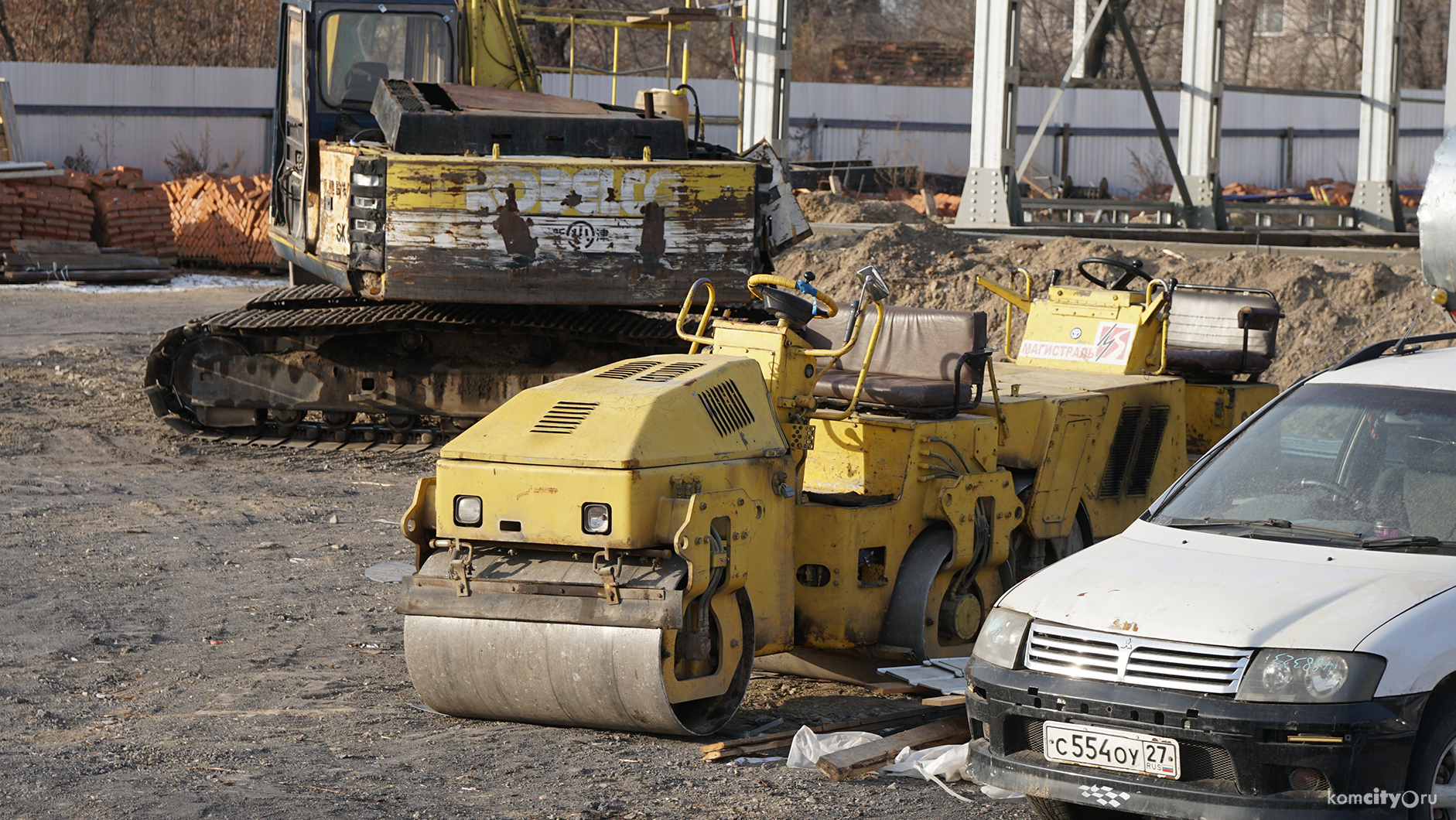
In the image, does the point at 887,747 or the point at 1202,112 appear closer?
the point at 887,747

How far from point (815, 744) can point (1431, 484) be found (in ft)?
6.84

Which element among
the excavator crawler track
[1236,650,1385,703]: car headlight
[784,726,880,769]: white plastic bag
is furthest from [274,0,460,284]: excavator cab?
[1236,650,1385,703]: car headlight

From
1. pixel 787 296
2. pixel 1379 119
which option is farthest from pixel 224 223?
pixel 787 296

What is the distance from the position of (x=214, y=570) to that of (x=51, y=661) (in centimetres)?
163

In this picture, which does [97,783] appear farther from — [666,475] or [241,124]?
[241,124]

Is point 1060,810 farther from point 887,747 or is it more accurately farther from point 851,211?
point 851,211

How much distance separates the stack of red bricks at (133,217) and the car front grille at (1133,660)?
21314 millimetres

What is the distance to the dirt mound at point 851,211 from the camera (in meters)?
20.3

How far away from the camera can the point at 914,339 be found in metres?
7.24

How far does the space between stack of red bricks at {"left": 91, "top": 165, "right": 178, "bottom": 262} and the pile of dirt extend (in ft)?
35.4

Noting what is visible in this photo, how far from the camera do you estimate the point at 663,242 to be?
35.0ft

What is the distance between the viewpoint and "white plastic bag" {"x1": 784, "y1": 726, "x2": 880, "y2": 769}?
5.41 meters

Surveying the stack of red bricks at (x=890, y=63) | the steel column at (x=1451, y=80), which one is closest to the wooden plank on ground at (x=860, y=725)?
the steel column at (x=1451, y=80)

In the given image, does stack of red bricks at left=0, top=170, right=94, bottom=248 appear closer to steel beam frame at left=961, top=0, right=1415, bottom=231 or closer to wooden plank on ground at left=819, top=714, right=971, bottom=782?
steel beam frame at left=961, top=0, right=1415, bottom=231
